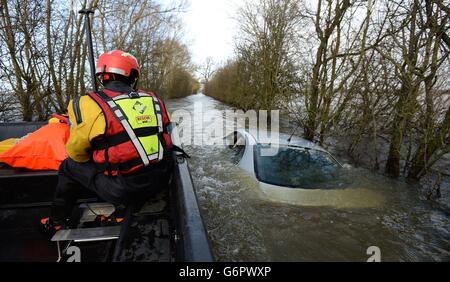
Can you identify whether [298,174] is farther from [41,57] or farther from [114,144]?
[41,57]

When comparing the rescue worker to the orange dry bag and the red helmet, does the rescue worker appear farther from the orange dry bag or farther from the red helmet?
the orange dry bag

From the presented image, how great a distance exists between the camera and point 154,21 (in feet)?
63.6

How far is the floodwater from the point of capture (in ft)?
10.9

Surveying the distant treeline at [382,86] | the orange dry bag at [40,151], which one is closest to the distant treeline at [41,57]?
the orange dry bag at [40,151]

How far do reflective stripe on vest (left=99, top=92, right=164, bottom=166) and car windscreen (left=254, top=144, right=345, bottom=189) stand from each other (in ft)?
6.88

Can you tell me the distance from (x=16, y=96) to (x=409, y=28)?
Result: 11261 millimetres

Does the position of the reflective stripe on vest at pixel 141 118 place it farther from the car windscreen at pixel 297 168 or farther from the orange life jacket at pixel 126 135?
the car windscreen at pixel 297 168

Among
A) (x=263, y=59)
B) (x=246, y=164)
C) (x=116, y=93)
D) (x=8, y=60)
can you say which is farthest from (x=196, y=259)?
(x=263, y=59)

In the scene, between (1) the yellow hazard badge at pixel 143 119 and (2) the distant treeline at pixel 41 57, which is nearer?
(1) the yellow hazard badge at pixel 143 119

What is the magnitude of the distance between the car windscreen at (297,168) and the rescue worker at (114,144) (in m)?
1.97

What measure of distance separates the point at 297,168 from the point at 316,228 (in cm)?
102

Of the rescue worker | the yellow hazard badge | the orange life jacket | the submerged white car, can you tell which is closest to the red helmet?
the rescue worker

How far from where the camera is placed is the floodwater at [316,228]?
3309mm
